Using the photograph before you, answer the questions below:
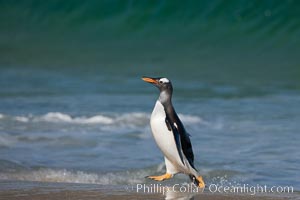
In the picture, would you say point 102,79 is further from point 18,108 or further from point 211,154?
point 211,154

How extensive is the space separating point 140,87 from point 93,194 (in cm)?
866

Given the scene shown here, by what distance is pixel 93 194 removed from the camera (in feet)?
25.4

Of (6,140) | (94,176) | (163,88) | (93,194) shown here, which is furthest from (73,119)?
(93,194)

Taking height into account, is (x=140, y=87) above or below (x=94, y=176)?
above

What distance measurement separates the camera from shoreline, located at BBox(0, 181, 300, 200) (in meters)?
7.66

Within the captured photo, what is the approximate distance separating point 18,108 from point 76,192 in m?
6.01

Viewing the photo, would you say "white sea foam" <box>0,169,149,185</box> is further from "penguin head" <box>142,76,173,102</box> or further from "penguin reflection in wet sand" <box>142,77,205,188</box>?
"penguin head" <box>142,76,173,102</box>

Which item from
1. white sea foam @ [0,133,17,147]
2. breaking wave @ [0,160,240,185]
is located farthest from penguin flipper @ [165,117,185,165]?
white sea foam @ [0,133,17,147]

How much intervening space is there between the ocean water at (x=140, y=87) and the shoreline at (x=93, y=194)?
0.76m

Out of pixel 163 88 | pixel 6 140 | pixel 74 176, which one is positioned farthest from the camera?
pixel 6 140

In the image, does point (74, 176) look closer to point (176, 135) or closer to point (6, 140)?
point (176, 135)

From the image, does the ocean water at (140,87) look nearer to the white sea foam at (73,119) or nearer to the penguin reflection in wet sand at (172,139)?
the white sea foam at (73,119)

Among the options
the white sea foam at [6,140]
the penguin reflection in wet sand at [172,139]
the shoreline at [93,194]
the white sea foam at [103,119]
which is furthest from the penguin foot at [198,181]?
the white sea foam at [103,119]

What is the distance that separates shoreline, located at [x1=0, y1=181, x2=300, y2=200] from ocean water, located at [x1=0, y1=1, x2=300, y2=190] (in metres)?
0.76
